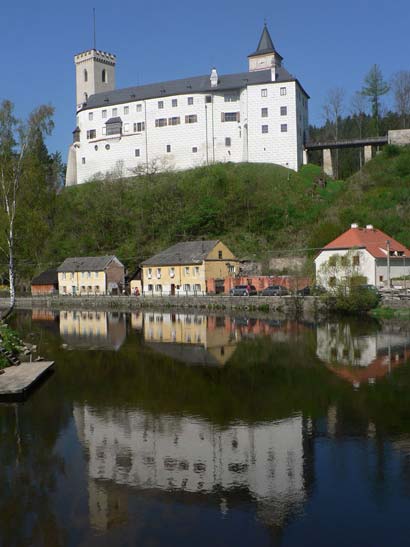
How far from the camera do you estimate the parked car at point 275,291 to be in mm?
46062

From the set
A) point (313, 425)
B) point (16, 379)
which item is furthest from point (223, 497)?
point (16, 379)

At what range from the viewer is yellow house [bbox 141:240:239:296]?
180ft

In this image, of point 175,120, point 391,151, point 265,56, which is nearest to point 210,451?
point 391,151

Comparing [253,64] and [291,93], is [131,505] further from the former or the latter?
[253,64]

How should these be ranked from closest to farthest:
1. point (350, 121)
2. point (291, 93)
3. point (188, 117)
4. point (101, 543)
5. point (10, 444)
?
point (101, 543) → point (10, 444) → point (291, 93) → point (188, 117) → point (350, 121)

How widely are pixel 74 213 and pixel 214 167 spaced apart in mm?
20378

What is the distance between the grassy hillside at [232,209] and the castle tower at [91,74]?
18.5m

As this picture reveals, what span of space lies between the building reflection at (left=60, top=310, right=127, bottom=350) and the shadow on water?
5468 mm

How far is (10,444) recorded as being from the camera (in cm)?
1162

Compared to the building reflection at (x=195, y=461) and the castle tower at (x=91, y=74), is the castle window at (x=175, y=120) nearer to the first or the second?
the castle tower at (x=91, y=74)

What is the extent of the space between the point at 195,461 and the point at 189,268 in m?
45.5

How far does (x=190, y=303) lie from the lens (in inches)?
1932

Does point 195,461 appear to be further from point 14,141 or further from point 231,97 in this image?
point 231,97

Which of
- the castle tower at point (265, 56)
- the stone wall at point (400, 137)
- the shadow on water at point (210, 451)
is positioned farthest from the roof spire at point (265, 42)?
the shadow on water at point (210, 451)
